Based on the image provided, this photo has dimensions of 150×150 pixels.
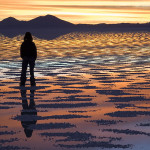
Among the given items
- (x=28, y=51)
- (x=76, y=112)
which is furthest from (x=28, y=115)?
(x=28, y=51)

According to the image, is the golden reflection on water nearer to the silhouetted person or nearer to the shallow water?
the silhouetted person

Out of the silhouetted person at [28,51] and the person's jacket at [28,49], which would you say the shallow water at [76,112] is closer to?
the silhouetted person at [28,51]

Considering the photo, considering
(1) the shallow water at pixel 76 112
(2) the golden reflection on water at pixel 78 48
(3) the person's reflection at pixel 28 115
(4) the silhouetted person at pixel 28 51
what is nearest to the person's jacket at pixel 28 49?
(4) the silhouetted person at pixel 28 51

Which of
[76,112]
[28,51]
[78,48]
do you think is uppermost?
[28,51]

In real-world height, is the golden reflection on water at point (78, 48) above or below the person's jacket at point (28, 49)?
below

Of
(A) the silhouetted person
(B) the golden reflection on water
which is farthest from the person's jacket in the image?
(B) the golden reflection on water

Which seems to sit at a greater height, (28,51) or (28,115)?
(28,51)

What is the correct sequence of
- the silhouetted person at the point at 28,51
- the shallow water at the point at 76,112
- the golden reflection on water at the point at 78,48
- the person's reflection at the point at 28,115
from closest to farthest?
the shallow water at the point at 76,112 < the person's reflection at the point at 28,115 < the silhouetted person at the point at 28,51 < the golden reflection on water at the point at 78,48

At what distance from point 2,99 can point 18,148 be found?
5.87m

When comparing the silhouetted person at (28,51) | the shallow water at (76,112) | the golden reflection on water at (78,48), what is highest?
the silhouetted person at (28,51)

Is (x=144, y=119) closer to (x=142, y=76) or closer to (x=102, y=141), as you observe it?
(x=102, y=141)

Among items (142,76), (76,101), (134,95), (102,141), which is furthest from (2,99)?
(142,76)

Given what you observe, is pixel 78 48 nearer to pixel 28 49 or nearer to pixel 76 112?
pixel 28 49

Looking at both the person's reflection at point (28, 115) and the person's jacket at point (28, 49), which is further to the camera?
the person's jacket at point (28, 49)
